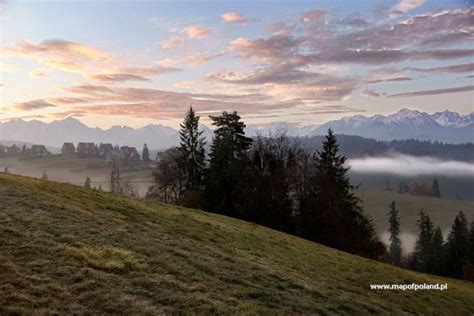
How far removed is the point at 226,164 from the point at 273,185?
8589 mm

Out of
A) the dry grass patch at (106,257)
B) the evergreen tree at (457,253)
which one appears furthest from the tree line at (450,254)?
the dry grass patch at (106,257)

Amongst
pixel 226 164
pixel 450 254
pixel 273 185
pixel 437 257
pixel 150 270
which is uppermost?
pixel 226 164

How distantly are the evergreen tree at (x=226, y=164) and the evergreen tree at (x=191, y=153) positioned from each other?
9.55 ft

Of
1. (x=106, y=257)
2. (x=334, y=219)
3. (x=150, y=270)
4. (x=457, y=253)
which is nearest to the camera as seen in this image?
(x=150, y=270)

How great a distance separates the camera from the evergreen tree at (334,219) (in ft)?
173

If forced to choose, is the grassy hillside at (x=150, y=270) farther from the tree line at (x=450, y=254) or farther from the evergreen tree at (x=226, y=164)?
the tree line at (x=450, y=254)

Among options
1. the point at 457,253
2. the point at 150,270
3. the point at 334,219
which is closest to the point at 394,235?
the point at 457,253

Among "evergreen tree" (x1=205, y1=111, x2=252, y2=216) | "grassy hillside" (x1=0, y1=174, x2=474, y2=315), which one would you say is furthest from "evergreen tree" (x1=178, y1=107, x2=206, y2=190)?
"grassy hillside" (x1=0, y1=174, x2=474, y2=315)

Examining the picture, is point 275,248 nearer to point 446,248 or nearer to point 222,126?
point 222,126

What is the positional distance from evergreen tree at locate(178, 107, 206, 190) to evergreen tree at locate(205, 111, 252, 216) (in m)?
2.91

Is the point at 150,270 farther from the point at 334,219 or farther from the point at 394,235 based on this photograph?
the point at 394,235

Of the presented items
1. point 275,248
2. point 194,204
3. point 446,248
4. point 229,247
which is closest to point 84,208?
point 229,247

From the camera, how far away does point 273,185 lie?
55.4 m

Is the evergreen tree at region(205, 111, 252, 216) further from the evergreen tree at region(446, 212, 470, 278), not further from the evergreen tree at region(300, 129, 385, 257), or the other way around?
the evergreen tree at region(446, 212, 470, 278)
